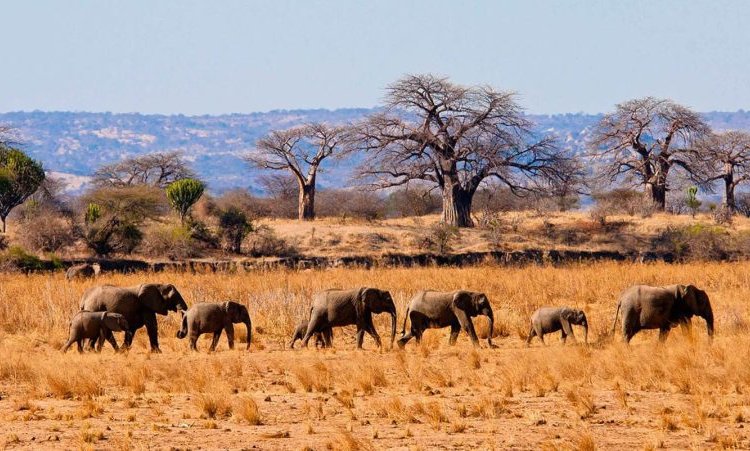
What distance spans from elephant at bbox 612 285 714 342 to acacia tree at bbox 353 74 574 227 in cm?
3385

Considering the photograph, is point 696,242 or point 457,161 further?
point 457,161

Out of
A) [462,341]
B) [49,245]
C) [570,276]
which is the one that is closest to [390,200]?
[49,245]

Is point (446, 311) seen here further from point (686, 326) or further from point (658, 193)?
point (658, 193)

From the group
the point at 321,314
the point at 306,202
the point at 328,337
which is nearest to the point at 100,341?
the point at 321,314

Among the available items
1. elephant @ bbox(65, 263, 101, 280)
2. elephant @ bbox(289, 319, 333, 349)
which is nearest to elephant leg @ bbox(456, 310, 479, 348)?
elephant @ bbox(289, 319, 333, 349)

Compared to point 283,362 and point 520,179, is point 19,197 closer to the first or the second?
point 520,179

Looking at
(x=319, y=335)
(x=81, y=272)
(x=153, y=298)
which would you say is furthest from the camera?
(x=81, y=272)

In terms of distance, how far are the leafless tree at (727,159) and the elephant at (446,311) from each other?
39951mm

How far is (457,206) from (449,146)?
251 cm

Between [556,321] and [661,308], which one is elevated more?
[661,308]

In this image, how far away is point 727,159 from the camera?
6078cm

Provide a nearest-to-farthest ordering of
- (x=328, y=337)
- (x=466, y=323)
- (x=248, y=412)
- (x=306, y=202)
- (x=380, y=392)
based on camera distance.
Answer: (x=248, y=412), (x=380, y=392), (x=466, y=323), (x=328, y=337), (x=306, y=202)

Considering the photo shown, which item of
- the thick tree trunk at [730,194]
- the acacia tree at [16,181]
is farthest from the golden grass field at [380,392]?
the thick tree trunk at [730,194]

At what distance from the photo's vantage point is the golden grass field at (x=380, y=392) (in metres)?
11.5
